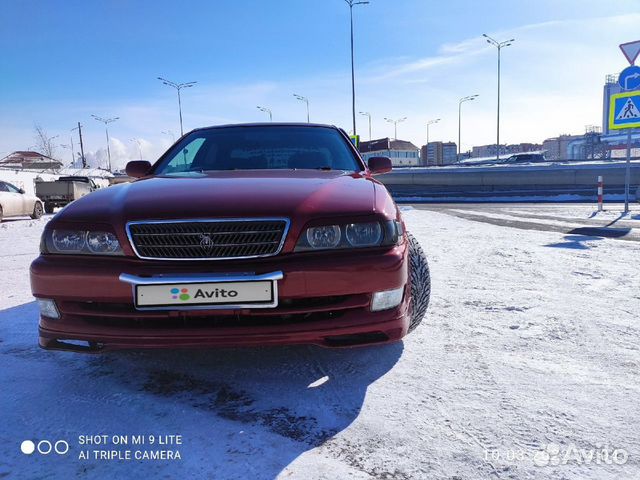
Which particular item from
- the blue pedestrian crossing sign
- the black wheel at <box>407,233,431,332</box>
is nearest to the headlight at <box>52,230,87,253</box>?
the black wheel at <box>407,233,431,332</box>

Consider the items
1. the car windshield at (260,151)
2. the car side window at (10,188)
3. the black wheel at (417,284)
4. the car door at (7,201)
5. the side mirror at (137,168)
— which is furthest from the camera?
the car side window at (10,188)

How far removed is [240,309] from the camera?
6.41ft

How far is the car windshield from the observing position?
331cm

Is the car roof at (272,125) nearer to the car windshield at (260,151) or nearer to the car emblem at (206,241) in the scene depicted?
the car windshield at (260,151)

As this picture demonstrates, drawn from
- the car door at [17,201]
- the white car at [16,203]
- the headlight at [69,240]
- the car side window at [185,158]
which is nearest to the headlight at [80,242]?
the headlight at [69,240]

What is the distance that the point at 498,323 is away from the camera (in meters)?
3.06

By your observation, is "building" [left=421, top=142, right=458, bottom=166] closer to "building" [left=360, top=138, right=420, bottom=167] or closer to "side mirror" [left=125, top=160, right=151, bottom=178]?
"building" [left=360, top=138, right=420, bottom=167]

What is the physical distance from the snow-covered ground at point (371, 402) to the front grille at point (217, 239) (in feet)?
2.25

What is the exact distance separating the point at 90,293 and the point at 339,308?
1132 millimetres

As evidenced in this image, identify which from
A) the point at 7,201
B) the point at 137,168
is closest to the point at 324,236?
the point at 137,168

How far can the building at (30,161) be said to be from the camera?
66.0 meters

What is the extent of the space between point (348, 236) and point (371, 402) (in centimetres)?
77

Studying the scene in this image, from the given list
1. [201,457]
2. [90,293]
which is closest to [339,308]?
[201,457]

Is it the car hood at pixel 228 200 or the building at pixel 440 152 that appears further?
the building at pixel 440 152
